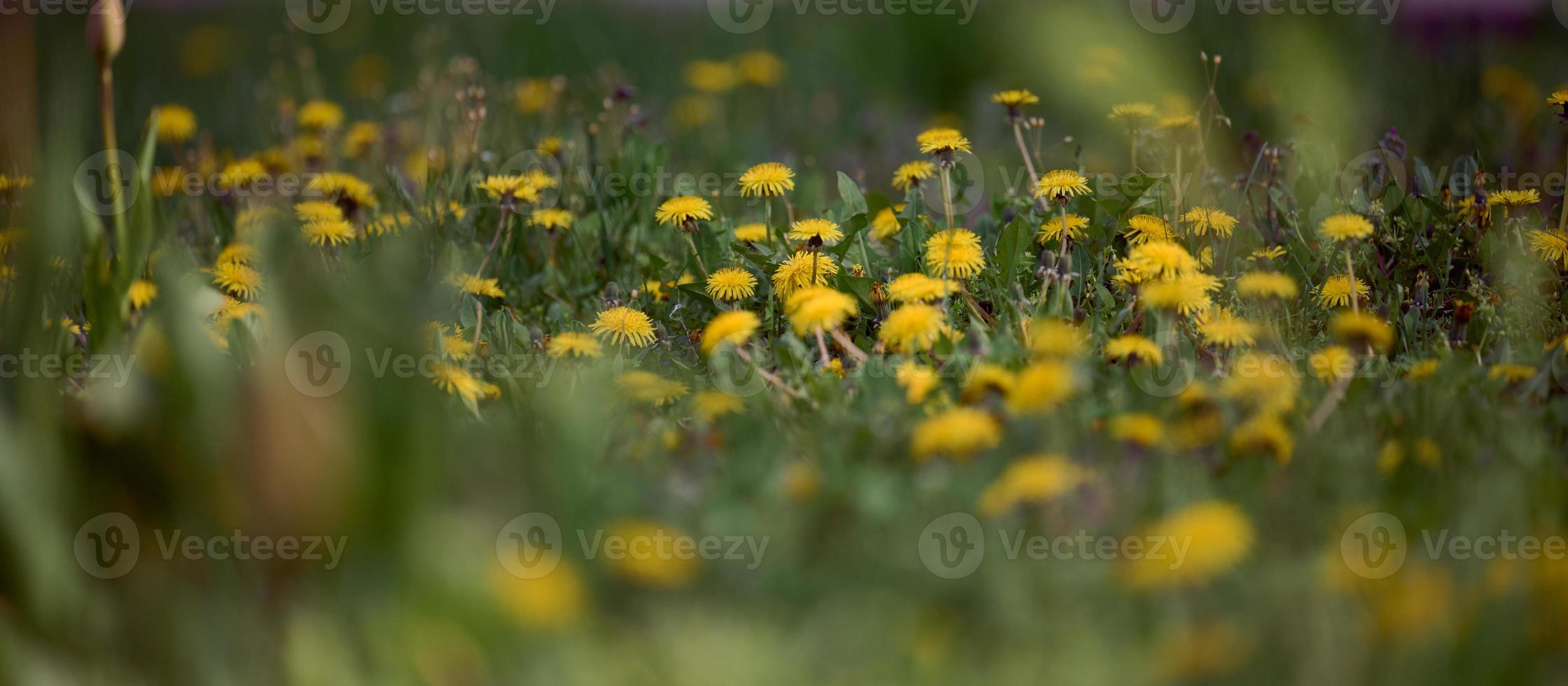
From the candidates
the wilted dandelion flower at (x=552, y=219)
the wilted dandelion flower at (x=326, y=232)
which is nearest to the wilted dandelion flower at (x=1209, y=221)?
the wilted dandelion flower at (x=552, y=219)

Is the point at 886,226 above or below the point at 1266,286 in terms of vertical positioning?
above

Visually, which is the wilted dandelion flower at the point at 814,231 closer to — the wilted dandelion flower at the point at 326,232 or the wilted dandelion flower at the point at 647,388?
the wilted dandelion flower at the point at 647,388

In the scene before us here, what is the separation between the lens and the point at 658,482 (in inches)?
58.7

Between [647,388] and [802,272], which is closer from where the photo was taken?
[647,388]

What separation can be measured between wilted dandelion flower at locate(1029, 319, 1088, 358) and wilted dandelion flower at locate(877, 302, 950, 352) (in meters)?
0.15

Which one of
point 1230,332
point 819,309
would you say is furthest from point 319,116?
A: point 1230,332

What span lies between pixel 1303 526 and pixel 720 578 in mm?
659

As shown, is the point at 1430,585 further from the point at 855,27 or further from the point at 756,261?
the point at 855,27

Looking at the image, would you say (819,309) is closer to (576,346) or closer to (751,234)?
(576,346)

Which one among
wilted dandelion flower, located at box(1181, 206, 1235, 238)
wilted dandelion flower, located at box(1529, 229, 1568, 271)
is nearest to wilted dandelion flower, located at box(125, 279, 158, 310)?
wilted dandelion flower, located at box(1181, 206, 1235, 238)

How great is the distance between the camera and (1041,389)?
55.2 inches

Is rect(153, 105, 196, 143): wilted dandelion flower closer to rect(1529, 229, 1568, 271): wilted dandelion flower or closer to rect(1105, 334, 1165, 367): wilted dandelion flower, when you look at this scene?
rect(1105, 334, 1165, 367): wilted dandelion flower

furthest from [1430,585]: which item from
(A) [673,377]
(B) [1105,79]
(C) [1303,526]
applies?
(B) [1105,79]

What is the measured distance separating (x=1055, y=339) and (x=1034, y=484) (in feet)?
0.80
